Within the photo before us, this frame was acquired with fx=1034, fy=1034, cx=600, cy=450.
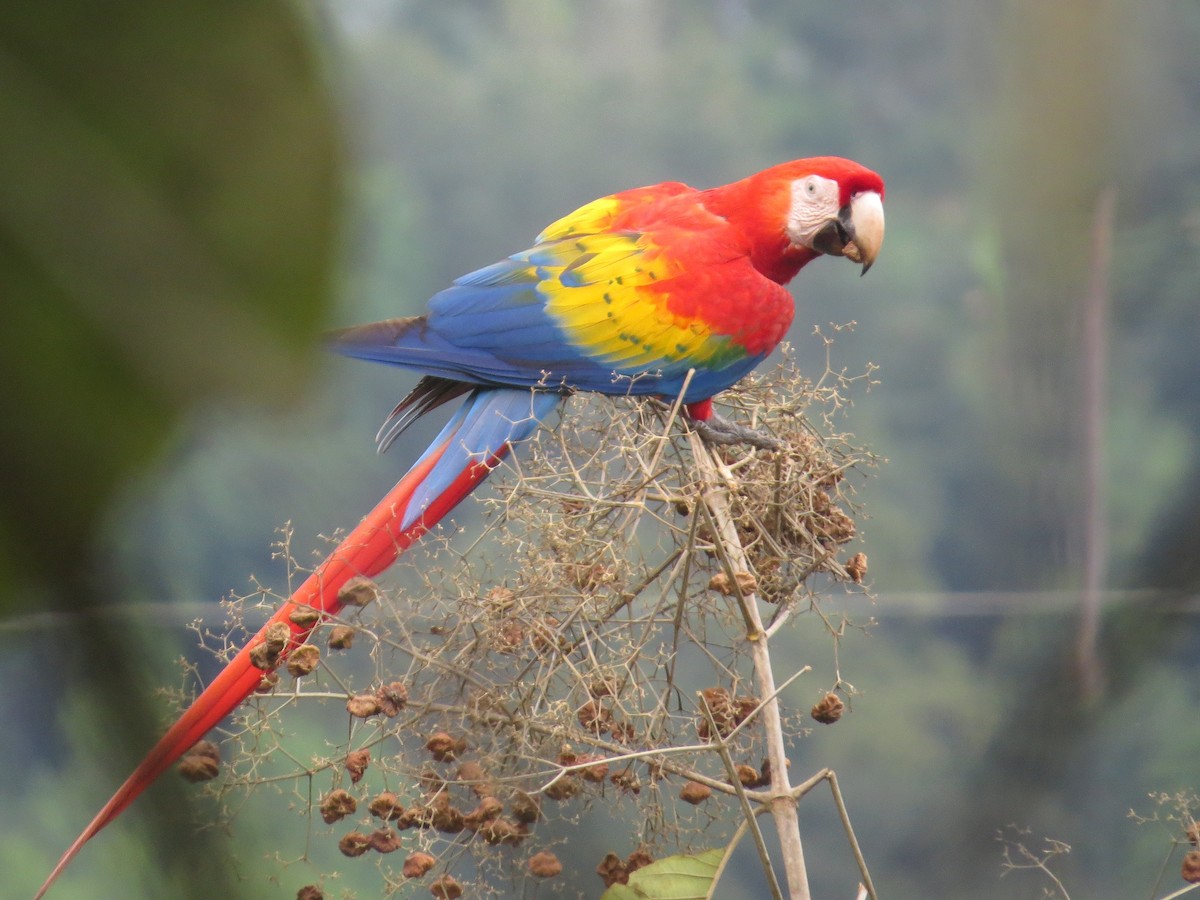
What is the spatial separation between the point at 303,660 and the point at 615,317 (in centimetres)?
37

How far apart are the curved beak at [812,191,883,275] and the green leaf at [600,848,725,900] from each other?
464mm

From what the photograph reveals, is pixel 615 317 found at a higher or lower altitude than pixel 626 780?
higher

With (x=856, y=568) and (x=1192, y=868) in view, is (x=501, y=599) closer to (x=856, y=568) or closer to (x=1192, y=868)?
(x=856, y=568)

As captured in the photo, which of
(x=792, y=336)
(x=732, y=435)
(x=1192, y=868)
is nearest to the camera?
(x=1192, y=868)

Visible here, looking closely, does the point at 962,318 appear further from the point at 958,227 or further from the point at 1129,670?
the point at 1129,670

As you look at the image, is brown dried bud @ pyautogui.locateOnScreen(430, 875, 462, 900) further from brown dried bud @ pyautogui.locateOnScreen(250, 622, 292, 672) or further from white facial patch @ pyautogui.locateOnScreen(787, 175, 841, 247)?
white facial patch @ pyautogui.locateOnScreen(787, 175, 841, 247)

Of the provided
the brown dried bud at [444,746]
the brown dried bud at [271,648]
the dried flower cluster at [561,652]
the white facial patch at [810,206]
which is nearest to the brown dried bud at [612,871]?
the dried flower cluster at [561,652]

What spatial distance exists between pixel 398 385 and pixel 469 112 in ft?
0.93

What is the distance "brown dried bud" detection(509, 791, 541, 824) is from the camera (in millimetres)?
514

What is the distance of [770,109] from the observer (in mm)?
1102

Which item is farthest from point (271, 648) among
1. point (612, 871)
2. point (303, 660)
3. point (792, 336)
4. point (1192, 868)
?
point (792, 336)

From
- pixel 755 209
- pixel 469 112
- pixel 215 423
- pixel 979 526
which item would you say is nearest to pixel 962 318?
pixel 979 526

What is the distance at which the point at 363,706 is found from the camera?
0.46m

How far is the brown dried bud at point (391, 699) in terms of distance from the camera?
1.56 feet
